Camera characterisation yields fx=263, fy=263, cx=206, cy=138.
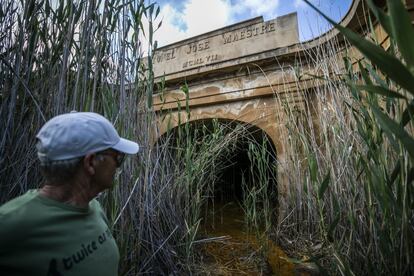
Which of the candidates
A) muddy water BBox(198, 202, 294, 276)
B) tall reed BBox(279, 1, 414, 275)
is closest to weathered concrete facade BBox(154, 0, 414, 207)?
muddy water BBox(198, 202, 294, 276)

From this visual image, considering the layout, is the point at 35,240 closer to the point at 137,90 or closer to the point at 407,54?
the point at 407,54

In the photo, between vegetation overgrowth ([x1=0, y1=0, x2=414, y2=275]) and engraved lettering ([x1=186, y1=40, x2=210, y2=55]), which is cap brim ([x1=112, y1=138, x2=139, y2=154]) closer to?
vegetation overgrowth ([x1=0, y1=0, x2=414, y2=275])

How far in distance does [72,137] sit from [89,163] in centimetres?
8

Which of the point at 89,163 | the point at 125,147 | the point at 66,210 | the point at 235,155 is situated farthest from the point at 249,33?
the point at 66,210

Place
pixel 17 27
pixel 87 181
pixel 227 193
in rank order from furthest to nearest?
pixel 227 193, pixel 17 27, pixel 87 181

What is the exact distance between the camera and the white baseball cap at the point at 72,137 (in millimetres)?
630

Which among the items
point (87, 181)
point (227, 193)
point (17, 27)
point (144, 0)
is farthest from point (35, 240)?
point (227, 193)

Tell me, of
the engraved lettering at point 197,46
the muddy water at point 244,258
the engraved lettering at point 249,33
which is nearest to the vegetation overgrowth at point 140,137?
the muddy water at point 244,258

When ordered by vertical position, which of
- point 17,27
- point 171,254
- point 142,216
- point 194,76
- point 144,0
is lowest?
point 171,254

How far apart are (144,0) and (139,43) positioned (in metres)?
0.20

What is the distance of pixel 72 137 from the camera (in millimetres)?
641

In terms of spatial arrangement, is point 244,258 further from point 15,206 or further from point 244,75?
point 244,75

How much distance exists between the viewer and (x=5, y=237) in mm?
502

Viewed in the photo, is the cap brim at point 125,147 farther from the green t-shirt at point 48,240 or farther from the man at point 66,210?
the green t-shirt at point 48,240
